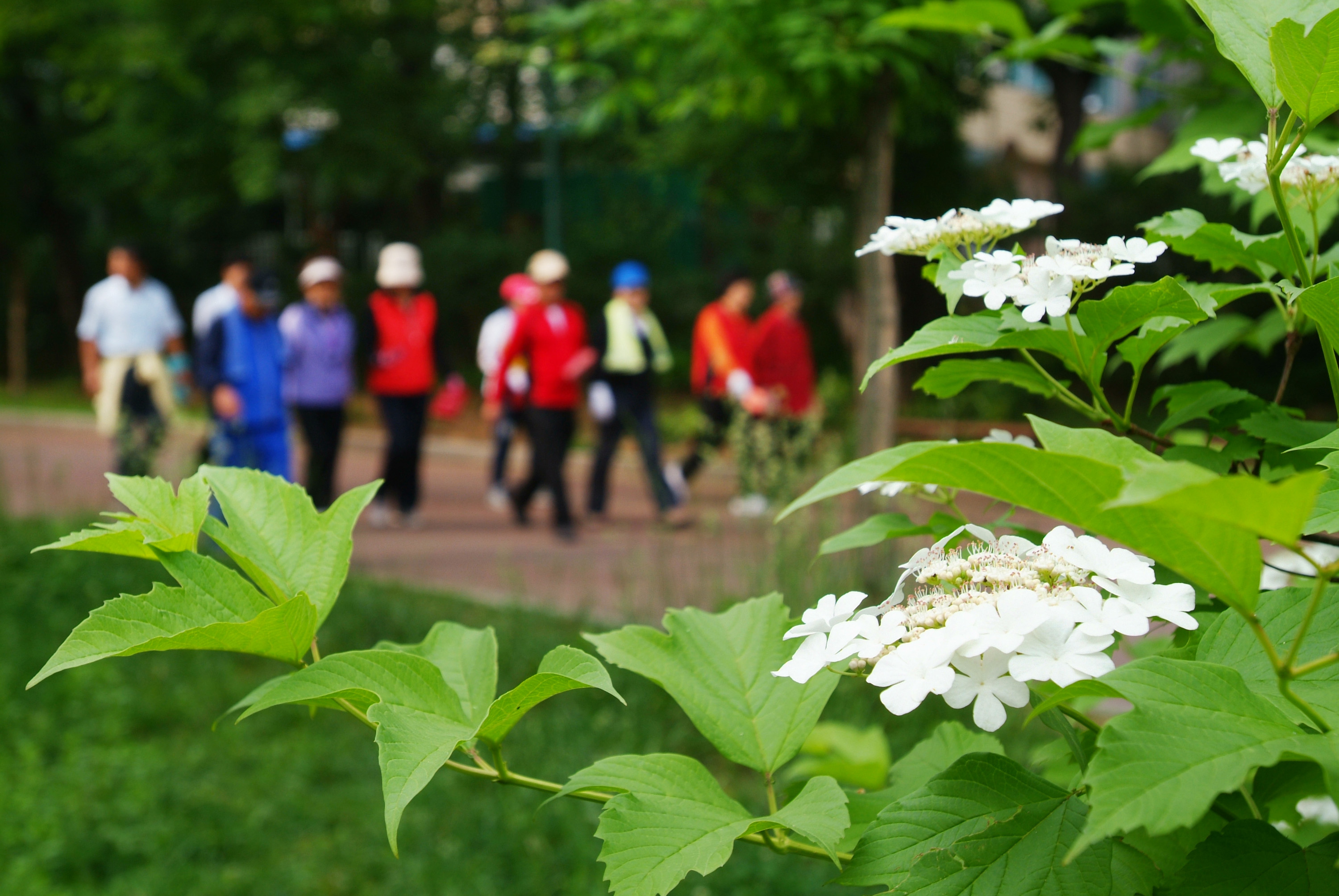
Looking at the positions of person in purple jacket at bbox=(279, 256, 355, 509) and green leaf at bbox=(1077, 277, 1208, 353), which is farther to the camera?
person in purple jacket at bbox=(279, 256, 355, 509)

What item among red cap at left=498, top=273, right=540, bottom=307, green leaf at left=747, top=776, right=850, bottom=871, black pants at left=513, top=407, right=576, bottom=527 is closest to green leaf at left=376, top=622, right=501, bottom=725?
green leaf at left=747, top=776, right=850, bottom=871

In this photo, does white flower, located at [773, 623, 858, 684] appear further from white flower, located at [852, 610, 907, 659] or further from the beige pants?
Result: the beige pants

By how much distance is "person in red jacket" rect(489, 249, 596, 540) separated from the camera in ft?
29.1

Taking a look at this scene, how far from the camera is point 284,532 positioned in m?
1.12

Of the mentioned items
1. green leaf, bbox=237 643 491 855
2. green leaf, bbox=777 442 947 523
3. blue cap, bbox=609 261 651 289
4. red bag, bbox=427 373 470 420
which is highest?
green leaf, bbox=777 442 947 523

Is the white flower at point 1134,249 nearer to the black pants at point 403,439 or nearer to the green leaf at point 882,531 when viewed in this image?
the green leaf at point 882,531

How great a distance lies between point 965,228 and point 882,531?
0.32 metres

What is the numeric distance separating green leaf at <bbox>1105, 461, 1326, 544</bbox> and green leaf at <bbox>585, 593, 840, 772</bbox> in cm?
47

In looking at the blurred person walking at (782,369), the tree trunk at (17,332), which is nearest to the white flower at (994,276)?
the blurred person walking at (782,369)

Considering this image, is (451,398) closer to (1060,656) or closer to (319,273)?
(319,273)

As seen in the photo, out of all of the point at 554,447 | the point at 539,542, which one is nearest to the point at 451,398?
the point at 554,447

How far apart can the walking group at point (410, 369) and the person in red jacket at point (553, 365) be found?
0.04 ft

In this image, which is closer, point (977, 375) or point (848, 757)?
point (977, 375)

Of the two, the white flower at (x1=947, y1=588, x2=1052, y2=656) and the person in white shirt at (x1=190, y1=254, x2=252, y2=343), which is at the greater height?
the white flower at (x1=947, y1=588, x2=1052, y2=656)
